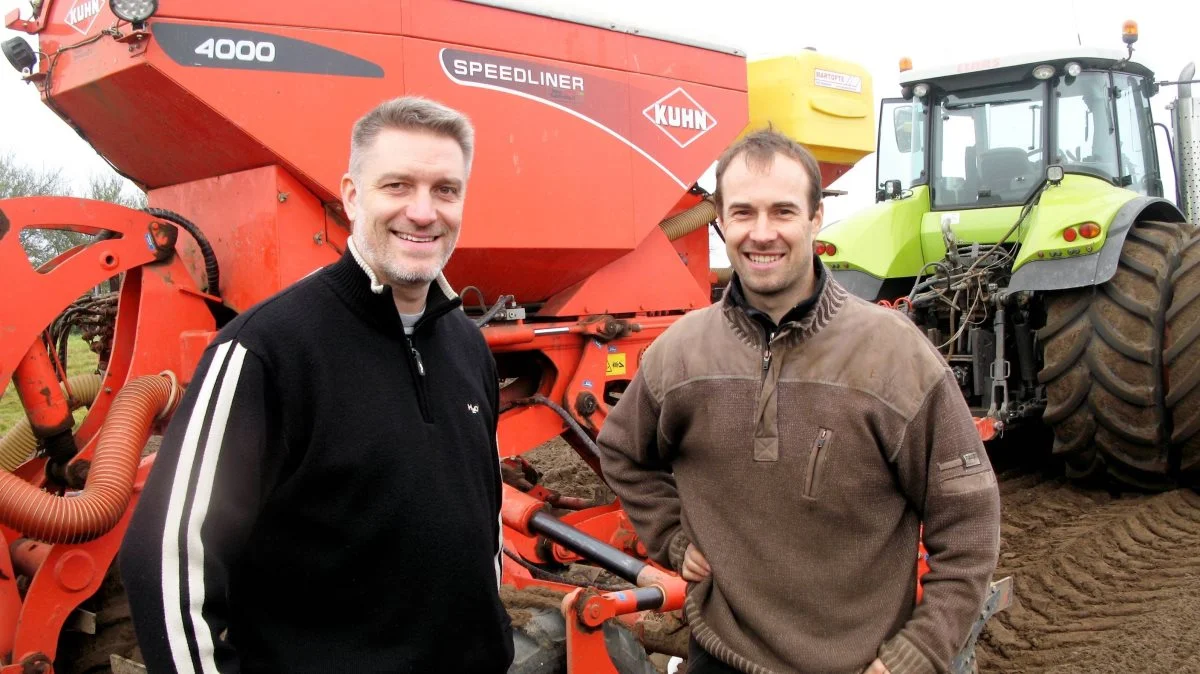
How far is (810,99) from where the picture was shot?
4.89m

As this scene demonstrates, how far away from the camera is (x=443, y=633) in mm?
1697

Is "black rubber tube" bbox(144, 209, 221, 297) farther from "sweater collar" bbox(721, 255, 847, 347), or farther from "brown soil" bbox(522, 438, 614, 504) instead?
"brown soil" bbox(522, 438, 614, 504)

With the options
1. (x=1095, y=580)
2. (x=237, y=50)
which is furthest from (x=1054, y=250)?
(x=237, y=50)

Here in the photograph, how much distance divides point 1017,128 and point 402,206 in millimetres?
Result: 5222

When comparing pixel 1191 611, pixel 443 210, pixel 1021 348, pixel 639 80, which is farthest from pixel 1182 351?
pixel 443 210

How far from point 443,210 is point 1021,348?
457 cm

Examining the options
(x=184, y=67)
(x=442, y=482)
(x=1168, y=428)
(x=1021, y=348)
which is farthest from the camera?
(x=1021, y=348)

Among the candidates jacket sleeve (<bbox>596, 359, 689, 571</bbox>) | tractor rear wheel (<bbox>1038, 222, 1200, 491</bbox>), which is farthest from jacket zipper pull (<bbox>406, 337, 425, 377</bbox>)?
tractor rear wheel (<bbox>1038, 222, 1200, 491</bbox>)

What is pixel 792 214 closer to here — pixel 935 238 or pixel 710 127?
pixel 710 127

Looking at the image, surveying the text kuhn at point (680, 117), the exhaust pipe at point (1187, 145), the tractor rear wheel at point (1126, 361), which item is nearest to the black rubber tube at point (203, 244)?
the text kuhn at point (680, 117)

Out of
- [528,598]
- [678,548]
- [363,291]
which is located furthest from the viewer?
[528,598]

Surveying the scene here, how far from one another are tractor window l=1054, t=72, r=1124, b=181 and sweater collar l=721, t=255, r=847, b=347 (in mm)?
4595

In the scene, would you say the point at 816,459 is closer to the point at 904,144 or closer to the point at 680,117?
the point at 680,117

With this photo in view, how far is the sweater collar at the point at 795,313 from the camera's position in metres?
1.82
